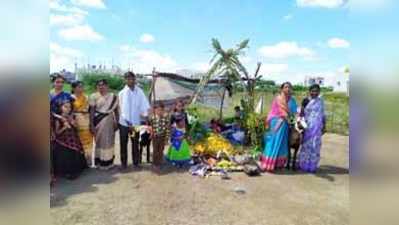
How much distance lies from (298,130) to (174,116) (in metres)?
2.37

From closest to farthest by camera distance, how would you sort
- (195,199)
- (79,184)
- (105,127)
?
1. (195,199)
2. (79,184)
3. (105,127)

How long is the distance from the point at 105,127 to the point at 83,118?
409 millimetres

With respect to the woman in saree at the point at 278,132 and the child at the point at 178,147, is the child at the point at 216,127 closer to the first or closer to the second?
the child at the point at 178,147

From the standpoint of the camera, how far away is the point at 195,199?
4.91 m

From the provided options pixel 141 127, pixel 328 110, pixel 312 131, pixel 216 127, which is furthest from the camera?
pixel 328 110

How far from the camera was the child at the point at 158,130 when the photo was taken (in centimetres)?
639

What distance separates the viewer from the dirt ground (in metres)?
4.19

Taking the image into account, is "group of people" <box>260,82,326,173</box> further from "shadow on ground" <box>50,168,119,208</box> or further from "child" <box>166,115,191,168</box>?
"shadow on ground" <box>50,168,119,208</box>

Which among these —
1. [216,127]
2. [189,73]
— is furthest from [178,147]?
[189,73]

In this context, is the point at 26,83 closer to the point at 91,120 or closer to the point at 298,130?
the point at 91,120

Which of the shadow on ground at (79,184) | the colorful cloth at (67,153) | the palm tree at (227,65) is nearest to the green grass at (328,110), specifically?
the palm tree at (227,65)

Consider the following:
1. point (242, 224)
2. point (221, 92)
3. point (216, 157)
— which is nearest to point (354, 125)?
point (242, 224)

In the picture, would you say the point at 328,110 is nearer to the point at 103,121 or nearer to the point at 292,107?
the point at 292,107

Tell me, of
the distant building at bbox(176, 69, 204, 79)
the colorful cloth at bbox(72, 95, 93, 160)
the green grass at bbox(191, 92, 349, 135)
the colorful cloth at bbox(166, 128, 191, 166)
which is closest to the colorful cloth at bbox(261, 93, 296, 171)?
the colorful cloth at bbox(166, 128, 191, 166)
